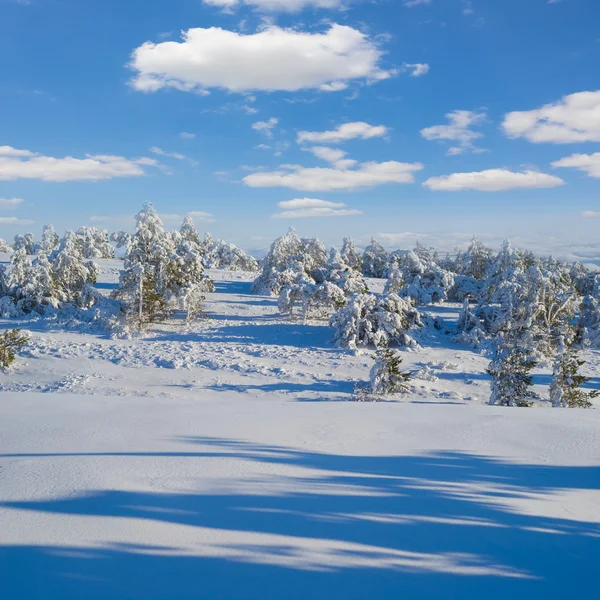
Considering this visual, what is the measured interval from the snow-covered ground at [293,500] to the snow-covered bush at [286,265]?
78.8ft

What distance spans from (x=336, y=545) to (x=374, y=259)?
63.4 m

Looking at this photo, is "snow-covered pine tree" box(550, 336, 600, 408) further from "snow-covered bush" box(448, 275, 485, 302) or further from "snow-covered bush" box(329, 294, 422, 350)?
"snow-covered bush" box(448, 275, 485, 302)

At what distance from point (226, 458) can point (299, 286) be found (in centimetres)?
2419

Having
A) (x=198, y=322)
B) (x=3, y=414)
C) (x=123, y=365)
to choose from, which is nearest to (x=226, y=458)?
(x=3, y=414)

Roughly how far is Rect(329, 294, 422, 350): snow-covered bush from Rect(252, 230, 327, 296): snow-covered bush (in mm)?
6523

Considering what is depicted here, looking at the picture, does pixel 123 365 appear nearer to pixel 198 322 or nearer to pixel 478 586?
pixel 198 322

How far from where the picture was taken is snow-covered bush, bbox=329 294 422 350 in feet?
77.2

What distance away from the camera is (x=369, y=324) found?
78.1 ft

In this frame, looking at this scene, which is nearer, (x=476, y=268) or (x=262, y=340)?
(x=262, y=340)

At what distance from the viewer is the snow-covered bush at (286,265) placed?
3380 centimetres

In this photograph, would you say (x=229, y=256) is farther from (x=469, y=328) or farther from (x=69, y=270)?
(x=469, y=328)

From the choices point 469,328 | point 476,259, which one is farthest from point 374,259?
point 469,328

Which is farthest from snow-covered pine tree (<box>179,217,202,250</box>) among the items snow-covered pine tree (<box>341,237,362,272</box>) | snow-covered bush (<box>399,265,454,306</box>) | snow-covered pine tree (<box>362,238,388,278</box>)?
snow-covered bush (<box>399,265,454,306</box>)

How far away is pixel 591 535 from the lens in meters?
3.59
